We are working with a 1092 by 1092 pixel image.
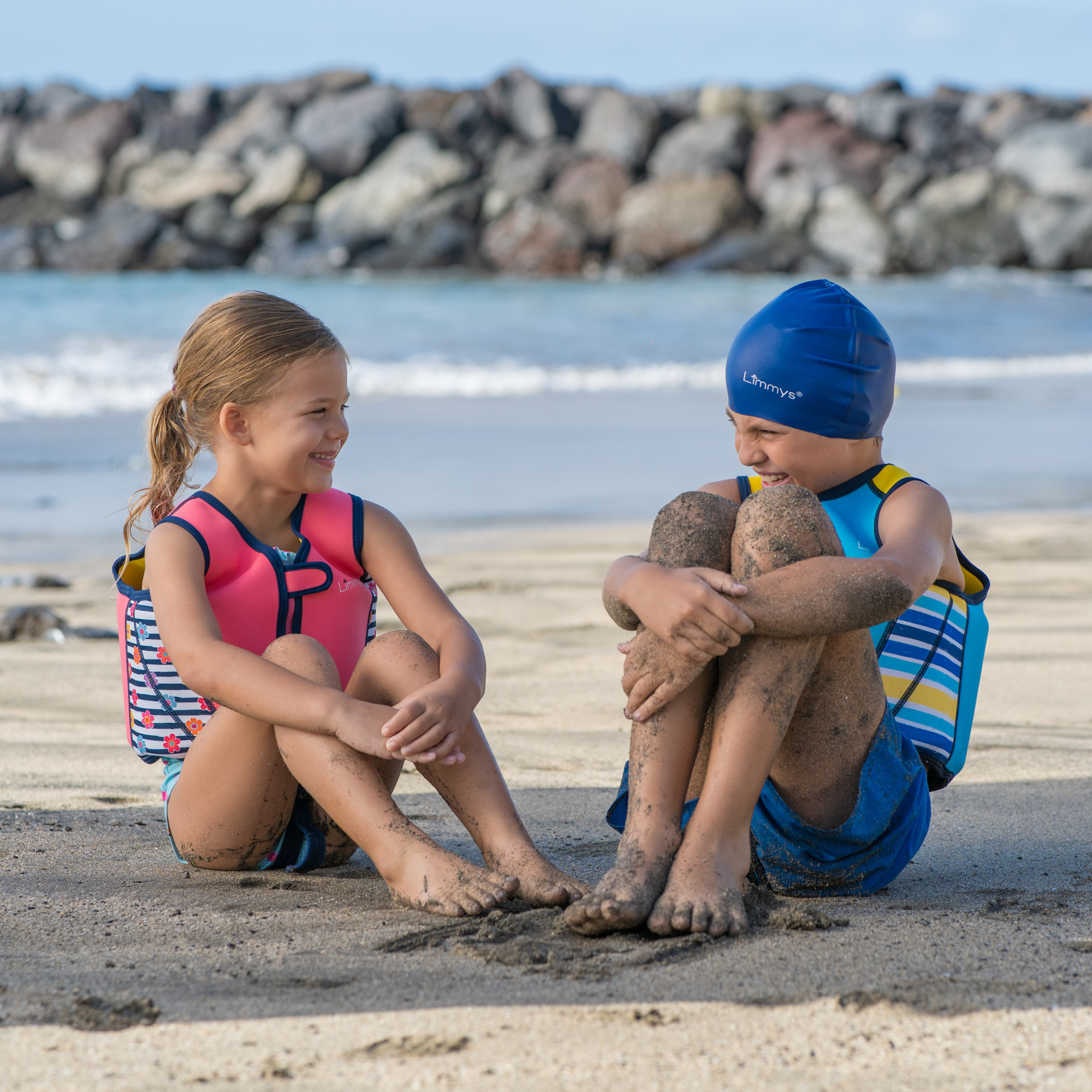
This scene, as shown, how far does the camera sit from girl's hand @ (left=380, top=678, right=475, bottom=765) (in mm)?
2230

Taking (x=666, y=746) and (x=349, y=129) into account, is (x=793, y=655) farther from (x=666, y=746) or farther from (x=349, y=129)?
(x=349, y=129)

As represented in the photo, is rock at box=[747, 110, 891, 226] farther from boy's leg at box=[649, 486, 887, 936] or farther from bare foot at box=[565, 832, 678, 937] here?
bare foot at box=[565, 832, 678, 937]

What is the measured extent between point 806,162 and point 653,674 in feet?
88.2

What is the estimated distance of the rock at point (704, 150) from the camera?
90.5 ft

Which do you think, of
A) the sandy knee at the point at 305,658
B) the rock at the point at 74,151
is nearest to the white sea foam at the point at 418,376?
the sandy knee at the point at 305,658

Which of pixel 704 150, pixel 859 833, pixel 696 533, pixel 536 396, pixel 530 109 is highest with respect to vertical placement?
pixel 530 109

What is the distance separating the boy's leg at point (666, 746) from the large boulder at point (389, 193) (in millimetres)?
26414

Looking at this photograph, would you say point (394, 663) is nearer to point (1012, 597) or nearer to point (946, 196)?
point (1012, 597)

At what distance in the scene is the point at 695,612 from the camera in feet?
6.91

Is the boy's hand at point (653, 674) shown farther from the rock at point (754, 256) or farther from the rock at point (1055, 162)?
the rock at point (1055, 162)

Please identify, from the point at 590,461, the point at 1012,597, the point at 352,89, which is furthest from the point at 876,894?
the point at 352,89

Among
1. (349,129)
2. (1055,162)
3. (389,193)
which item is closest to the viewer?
(1055,162)

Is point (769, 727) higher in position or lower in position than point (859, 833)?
higher

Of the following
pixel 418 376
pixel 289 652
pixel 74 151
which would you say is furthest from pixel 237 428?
pixel 74 151
